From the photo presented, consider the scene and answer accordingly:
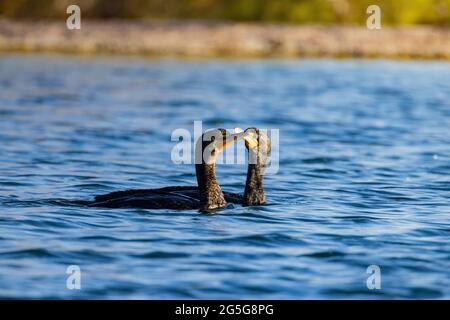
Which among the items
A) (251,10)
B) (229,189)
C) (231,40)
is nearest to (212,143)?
(229,189)

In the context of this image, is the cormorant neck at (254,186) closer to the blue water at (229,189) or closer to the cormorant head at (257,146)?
the cormorant head at (257,146)

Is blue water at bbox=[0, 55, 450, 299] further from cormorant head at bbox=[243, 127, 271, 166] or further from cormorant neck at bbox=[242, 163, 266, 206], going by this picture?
cormorant head at bbox=[243, 127, 271, 166]

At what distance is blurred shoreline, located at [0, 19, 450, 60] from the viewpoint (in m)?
54.7

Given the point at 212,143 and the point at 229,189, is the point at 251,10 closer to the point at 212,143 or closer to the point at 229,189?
the point at 229,189

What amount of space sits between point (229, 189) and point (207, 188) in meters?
4.08

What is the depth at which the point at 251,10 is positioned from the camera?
60312 mm

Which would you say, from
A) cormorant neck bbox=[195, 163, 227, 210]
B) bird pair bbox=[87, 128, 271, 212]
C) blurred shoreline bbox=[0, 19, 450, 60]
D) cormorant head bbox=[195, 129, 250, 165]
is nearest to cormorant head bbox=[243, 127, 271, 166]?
bird pair bbox=[87, 128, 271, 212]

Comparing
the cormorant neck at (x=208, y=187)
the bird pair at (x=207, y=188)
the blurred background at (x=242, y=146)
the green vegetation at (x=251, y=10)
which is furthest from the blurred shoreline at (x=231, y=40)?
the cormorant neck at (x=208, y=187)

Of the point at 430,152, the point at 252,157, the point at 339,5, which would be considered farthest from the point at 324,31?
the point at 252,157

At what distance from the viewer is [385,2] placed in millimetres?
60875

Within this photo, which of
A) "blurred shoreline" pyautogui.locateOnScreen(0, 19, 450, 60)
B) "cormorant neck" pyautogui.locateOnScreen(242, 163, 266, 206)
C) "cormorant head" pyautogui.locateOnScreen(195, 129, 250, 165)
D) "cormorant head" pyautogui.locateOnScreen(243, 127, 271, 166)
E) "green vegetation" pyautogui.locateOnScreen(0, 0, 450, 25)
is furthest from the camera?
"green vegetation" pyautogui.locateOnScreen(0, 0, 450, 25)

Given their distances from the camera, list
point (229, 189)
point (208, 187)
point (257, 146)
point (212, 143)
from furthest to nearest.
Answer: point (229, 189), point (257, 146), point (208, 187), point (212, 143)

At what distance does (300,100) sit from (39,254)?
25.4 metres
